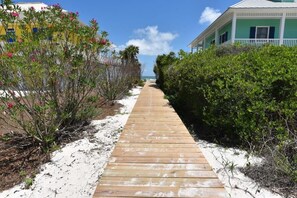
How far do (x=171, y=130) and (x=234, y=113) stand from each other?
1.44 m

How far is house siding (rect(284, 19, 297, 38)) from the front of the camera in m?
17.3

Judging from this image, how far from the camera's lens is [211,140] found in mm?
4754

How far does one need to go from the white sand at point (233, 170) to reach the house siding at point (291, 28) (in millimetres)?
18061

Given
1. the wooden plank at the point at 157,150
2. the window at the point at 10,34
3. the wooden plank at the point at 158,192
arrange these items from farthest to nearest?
1. the window at the point at 10,34
2. the wooden plank at the point at 157,150
3. the wooden plank at the point at 158,192

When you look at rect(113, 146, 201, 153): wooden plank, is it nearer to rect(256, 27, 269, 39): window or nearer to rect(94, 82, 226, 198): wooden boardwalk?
rect(94, 82, 226, 198): wooden boardwalk

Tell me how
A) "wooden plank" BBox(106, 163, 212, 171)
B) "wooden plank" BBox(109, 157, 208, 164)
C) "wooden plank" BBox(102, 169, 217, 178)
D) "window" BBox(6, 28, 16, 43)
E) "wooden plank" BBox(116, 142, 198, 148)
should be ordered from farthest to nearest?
"window" BBox(6, 28, 16, 43) → "wooden plank" BBox(116, 142, 198, 148) → "wooden plank" BBox(109, 157, 208, 164) → "wooden plank" BBox(106, 163, 212, 171) → "wooden plank" BBox(102, 169, 217, 178)

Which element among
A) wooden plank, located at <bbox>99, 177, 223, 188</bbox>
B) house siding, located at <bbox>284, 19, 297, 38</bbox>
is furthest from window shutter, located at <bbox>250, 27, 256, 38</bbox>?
wooden plank, located at <bbox>99, 177, 223, 188</bbox>

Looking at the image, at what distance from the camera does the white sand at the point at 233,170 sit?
277cm

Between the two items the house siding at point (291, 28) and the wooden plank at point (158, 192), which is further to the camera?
the house siding at point (291, 28)

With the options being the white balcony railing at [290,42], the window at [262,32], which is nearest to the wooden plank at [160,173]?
the white balcony railing at [290,42]

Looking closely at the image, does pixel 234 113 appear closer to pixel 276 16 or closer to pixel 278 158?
pixel 278 158

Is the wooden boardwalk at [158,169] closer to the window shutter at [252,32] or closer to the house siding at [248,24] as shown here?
the house siding at [248,24]

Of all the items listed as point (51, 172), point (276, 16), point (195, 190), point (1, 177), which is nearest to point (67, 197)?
point (51, 172)

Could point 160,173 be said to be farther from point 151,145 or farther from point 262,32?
point 262,32
